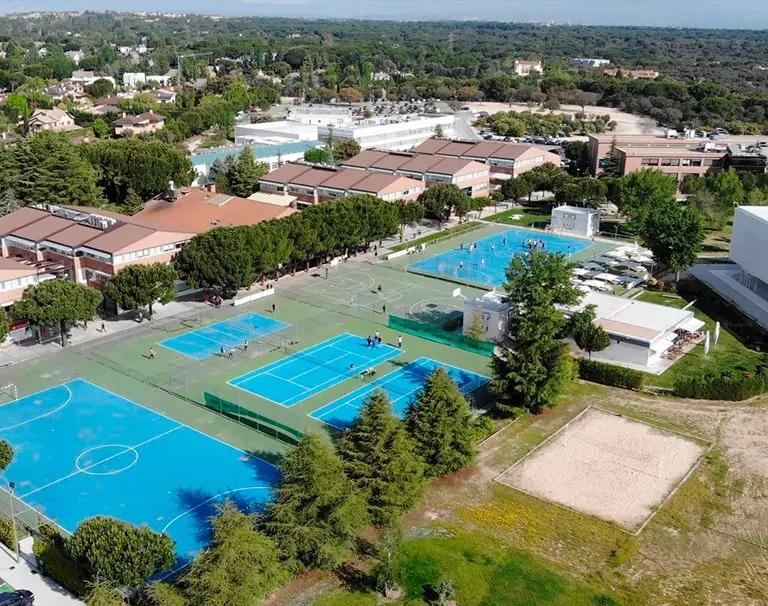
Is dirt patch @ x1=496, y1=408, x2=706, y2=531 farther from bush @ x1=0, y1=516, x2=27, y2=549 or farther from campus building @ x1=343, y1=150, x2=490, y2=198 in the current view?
campus building @ x1=343, y1=150, x2=490, y2=198

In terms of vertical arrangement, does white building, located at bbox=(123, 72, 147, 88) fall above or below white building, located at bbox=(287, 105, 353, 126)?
above

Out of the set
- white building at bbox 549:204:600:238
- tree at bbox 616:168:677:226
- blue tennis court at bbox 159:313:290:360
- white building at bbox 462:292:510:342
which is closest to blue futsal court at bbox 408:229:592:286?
white building at bbox 549:204:600:238

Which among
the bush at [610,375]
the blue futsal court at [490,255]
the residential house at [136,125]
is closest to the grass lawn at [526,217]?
the blue futsal court at [490,255]

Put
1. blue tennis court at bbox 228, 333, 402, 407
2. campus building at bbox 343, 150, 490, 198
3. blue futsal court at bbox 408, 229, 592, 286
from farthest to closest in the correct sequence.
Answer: campus building at bbox 343, 150, 490, 198, blue futsal court at bbox 408, 229, 592, 286, blue tennis court at bbox 228, 333, 402, 407

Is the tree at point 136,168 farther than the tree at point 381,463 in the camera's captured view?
Yes

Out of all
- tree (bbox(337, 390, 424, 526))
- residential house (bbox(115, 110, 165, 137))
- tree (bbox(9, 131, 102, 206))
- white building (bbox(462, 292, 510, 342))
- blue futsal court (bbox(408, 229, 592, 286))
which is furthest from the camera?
residential house (bbox(115, 110, 165, 137))

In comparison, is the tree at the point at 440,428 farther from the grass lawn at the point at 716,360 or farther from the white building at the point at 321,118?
the white building at the point at 321,118

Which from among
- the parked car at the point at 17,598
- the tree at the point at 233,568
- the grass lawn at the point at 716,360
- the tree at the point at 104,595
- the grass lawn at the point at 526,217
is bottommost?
the grass lawn at the point at 526,217

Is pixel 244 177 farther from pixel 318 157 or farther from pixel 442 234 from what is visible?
pixel 442 234
